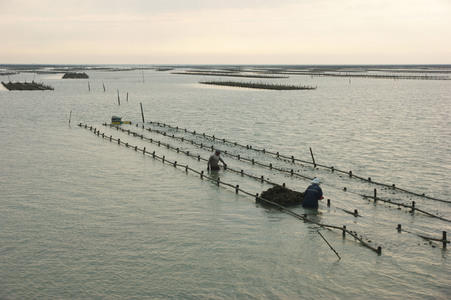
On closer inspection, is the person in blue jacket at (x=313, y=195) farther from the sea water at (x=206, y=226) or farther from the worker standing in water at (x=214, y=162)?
the worker standing in water at (x=214, y=162)

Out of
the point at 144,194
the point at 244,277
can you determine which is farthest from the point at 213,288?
the point at 144,194

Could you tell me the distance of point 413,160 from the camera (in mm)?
31328

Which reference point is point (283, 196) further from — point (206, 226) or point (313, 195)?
point (206, 226)

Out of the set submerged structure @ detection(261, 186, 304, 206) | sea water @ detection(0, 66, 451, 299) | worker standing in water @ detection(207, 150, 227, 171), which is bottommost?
sea water @ detection(0, 66, 451, 299)

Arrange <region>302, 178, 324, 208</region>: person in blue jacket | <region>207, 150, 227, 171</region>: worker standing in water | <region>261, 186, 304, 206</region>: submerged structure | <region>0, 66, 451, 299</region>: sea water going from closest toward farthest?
<region>0, 66, 451, 299</region>: sea water
<region>302, 178, 324, 208</region>: person in blue jacket
<region>261, 186, 304, 206</region>: submerged structure
<region>207, 150, 227, 171</region>: worker standing in water

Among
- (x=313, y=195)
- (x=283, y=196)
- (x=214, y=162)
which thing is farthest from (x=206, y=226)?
(x=214, y=162)

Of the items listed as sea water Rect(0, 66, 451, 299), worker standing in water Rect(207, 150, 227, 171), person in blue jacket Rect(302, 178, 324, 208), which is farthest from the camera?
worker standing in water Rect(207, 150, 227, 171)

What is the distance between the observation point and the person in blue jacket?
1812 centimetres

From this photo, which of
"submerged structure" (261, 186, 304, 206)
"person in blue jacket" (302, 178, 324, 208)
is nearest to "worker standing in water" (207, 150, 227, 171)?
"submerged structure" (261, 186, 304, 206)

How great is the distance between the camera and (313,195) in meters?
18.3

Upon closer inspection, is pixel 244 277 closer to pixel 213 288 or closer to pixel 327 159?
pixel 213 288

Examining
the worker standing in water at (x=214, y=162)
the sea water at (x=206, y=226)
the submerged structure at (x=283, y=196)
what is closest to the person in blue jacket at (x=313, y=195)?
the sea water at (x=206, y=226)

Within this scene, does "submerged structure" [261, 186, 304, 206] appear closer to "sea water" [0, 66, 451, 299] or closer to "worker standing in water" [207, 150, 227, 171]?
"sea water" [0, 66, 451, 299]

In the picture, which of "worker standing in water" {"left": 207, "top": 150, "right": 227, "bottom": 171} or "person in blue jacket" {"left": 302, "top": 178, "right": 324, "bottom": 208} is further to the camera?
"worker standing in water" {"left": 207, "top": 150, "right": 227, "bottom": 171}
